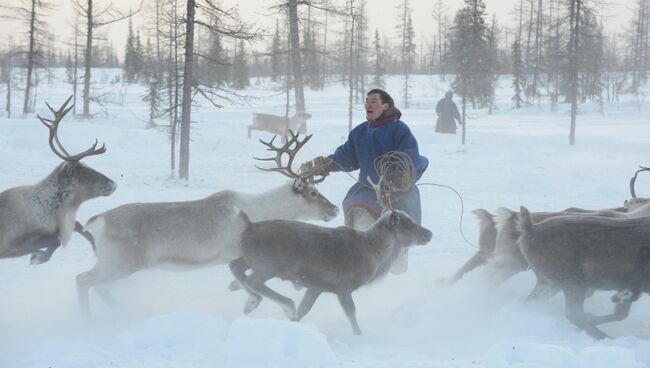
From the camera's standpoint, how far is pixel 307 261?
5574 millimetres

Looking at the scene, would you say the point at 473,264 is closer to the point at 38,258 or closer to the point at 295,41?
the point at 38,258

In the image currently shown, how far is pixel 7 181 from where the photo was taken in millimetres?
14188

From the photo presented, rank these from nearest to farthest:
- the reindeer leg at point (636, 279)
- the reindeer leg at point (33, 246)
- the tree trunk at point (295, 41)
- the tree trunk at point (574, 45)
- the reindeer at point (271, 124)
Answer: the reindeer leg at point (636, 279) → the reindeer leg at point (33, 246) → the tree trunk at point (574, 45) → the tree trunk at point (295, 41) → the reindeer at point (271, 124)

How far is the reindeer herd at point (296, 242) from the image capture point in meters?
5.48

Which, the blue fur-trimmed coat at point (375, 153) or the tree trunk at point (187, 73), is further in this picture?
the tree trunk at point (187, 73)

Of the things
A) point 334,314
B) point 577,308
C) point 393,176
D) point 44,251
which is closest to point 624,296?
point 577,308

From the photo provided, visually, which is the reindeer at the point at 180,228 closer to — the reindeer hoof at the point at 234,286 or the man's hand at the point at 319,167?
the man's hand at the point at 319,167

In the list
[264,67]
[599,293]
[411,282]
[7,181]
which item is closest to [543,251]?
[599,293]

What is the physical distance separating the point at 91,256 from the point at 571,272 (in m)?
5.87

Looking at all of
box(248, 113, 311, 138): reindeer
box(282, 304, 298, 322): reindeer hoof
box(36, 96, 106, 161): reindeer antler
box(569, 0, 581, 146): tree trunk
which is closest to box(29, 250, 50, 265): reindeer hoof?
box(36, 96, 106, 161): reindeer antler

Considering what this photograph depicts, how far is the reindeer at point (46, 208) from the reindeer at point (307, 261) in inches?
74.5

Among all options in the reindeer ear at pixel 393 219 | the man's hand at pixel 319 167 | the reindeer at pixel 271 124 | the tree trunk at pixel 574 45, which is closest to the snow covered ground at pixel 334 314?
the reindeer ear at pixel 393 219

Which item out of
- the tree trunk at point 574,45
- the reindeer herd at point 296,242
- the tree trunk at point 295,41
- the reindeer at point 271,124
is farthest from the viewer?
the reindeer at point 271,124

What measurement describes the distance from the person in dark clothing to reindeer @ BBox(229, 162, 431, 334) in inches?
28.8
